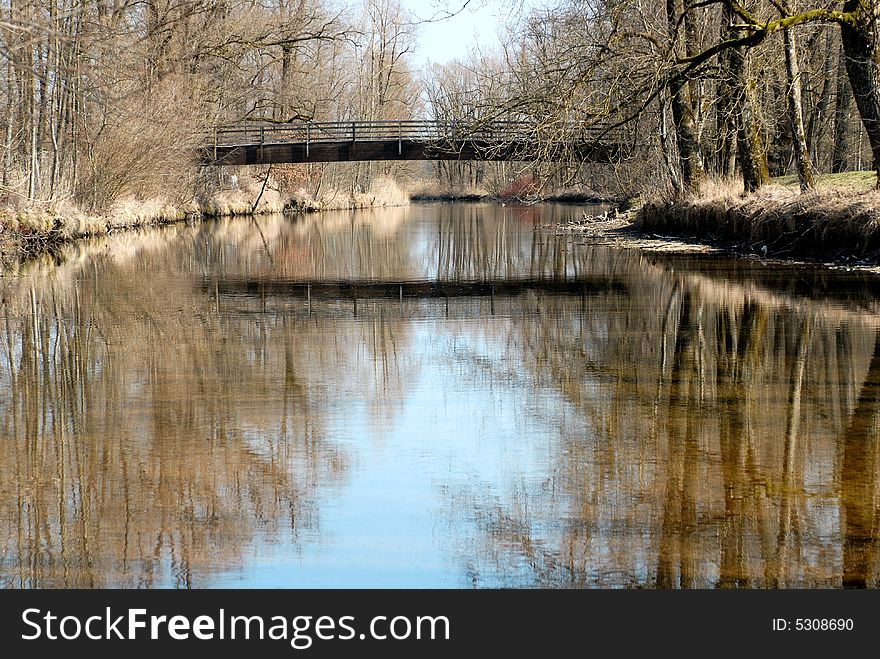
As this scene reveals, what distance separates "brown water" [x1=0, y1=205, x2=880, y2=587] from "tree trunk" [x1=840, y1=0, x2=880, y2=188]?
14.8 ft

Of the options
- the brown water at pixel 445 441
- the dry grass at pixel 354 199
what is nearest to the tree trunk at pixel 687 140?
the brown water at pixel 445 441

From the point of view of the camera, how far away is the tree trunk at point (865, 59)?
18.2m

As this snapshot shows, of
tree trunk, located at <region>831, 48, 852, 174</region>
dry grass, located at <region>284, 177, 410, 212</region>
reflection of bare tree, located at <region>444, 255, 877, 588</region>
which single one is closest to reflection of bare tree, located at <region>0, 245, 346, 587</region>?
reflection of bare tree, located at <region>444, 255, 877, 588</region>

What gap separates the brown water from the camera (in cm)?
508

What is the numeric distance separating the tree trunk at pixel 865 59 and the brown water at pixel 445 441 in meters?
4.52

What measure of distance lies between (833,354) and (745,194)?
14.0m

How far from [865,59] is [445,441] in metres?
13.8

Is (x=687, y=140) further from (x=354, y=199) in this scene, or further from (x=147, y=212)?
(x=354, y=199)

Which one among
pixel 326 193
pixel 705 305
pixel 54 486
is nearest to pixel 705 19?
pixel 705 305

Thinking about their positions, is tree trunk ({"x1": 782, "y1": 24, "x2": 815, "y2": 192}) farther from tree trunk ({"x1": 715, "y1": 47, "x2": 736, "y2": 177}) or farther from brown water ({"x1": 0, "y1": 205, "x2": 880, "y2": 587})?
brown water ({"x1": 0, "y1": 205, "x2": 880, "y2": 587})

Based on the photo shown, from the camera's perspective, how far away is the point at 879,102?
1838 centimetres

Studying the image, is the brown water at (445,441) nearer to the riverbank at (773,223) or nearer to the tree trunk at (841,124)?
the riverbank at (773,223)

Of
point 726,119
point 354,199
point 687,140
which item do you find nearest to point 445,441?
point 726,119
